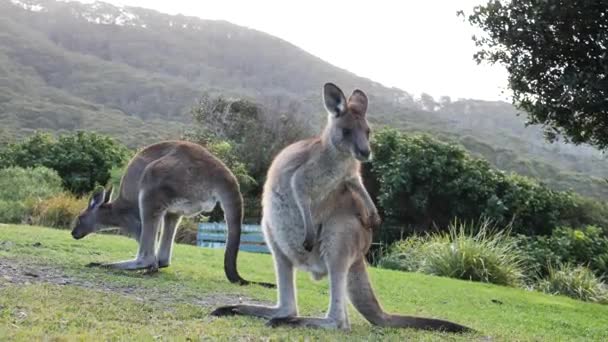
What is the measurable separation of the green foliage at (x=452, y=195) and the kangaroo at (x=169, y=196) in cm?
1165

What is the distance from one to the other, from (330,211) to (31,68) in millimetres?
81210

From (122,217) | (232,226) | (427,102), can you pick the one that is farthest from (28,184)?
(427,102)

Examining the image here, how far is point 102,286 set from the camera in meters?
6.48

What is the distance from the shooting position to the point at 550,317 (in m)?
9.16

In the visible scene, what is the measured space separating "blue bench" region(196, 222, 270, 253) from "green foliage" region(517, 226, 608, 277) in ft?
20.3

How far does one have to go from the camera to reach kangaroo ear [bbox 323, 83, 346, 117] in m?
5.39

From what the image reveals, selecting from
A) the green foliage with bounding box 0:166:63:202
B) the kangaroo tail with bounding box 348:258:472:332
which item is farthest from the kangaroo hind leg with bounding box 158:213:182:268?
the green foliage with bounding box 0:166:63:202

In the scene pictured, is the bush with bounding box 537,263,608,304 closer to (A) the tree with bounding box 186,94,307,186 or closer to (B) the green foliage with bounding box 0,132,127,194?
(A) the tree with bounding box 186,94,307,186

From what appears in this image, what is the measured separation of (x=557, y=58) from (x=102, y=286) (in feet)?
24.6

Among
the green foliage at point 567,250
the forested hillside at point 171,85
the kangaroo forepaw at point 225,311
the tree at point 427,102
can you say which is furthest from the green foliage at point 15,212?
the tree at point 427,102

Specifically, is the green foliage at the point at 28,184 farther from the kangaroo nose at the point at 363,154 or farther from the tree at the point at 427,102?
the tree at the point at 427,102

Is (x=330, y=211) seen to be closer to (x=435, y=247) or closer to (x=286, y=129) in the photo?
(x=435, y=247)

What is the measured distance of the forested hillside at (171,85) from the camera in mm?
52656

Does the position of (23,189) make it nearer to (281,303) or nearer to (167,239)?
(167,239)
